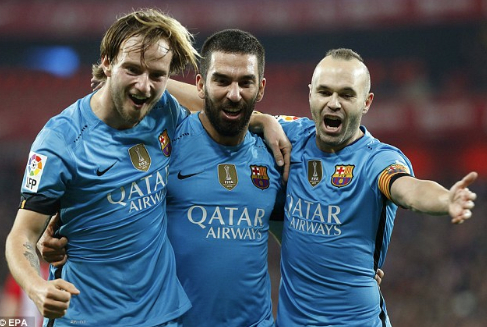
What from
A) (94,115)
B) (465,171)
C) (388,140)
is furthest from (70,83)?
(94,115)

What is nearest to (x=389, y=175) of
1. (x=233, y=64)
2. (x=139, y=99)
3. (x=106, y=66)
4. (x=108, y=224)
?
(x=233, y=64)

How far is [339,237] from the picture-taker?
3.85 metres

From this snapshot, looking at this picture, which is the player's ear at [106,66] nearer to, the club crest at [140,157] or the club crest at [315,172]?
the club crest at [140,157]

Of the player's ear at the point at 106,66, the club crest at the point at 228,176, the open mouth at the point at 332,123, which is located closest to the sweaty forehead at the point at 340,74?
the open mouth at the point at 332,123

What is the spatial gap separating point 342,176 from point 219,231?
74cm

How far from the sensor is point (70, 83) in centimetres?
1986

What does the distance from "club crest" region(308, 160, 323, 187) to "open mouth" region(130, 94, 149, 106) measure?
102 centimetres

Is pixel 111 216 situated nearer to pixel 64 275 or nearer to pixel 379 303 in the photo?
pixel 64 275

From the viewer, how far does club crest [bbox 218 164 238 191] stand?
12.8ft

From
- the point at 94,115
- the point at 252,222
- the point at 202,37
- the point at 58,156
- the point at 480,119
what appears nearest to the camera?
the point at 58,156

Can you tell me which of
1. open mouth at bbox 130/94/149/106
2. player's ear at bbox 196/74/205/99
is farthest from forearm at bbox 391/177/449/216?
open mouth at bbox 130/94/149/106

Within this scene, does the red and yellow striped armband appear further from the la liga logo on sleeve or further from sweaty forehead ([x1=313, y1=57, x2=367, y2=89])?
the la liga logo on sleeve

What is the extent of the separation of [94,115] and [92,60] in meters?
18.9

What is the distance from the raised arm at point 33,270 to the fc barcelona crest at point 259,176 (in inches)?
46.2
